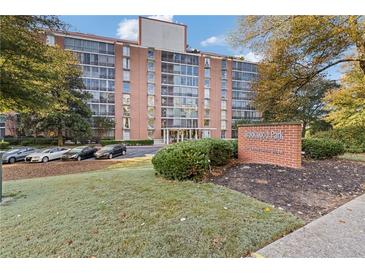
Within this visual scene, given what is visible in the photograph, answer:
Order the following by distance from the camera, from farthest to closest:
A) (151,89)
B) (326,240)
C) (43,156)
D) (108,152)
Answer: (151,89)
(108,152)
(43,156)
(326,240)

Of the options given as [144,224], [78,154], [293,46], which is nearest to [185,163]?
[144,224]

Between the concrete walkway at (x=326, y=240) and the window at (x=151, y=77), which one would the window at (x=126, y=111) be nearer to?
the window at (x=151, y=77)

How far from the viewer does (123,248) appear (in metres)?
2.23

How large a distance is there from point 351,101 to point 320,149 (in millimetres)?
7447

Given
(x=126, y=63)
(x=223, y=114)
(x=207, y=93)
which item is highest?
(x=126, y=63)

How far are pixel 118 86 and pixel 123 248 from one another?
3364cm

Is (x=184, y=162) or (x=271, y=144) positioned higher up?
(x=271, y=144)

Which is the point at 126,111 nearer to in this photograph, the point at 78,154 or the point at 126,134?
the point at 126,134

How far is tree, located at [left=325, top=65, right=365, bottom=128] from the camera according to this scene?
1157 cm

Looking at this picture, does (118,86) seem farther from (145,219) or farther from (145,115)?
(145,219)

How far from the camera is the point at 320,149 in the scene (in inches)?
282

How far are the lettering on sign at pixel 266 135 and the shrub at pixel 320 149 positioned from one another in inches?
99.3
